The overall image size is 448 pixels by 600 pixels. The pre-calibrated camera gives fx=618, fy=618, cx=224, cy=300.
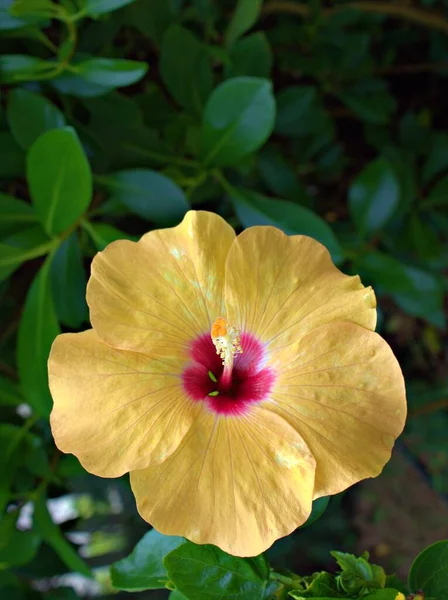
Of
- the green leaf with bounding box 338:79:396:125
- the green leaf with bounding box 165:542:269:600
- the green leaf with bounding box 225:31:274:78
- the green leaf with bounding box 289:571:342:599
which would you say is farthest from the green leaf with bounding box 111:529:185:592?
the green leaf with bounding box 338:79:396:125

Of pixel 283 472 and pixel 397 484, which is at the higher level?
pixel 283 472

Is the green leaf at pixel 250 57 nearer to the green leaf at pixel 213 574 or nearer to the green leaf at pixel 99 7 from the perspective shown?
the green leaf at pixel 99 7

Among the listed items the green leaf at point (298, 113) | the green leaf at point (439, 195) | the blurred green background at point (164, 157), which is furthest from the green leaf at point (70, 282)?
the green leaf at point (439, 195)

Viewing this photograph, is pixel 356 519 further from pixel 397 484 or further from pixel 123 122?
pixel 123 122

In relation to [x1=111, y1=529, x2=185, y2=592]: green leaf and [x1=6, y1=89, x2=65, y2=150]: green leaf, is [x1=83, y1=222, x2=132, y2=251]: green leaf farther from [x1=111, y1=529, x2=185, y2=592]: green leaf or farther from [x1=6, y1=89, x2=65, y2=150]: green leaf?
[x1=111, y1=529, x2=185, y2=592]: green leaf

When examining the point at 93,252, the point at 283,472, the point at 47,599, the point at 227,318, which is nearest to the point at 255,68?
the point at 93,252

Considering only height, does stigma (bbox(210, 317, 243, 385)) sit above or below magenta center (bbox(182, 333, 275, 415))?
above

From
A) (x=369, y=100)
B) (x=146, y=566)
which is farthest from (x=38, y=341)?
(x=369, y=100)
